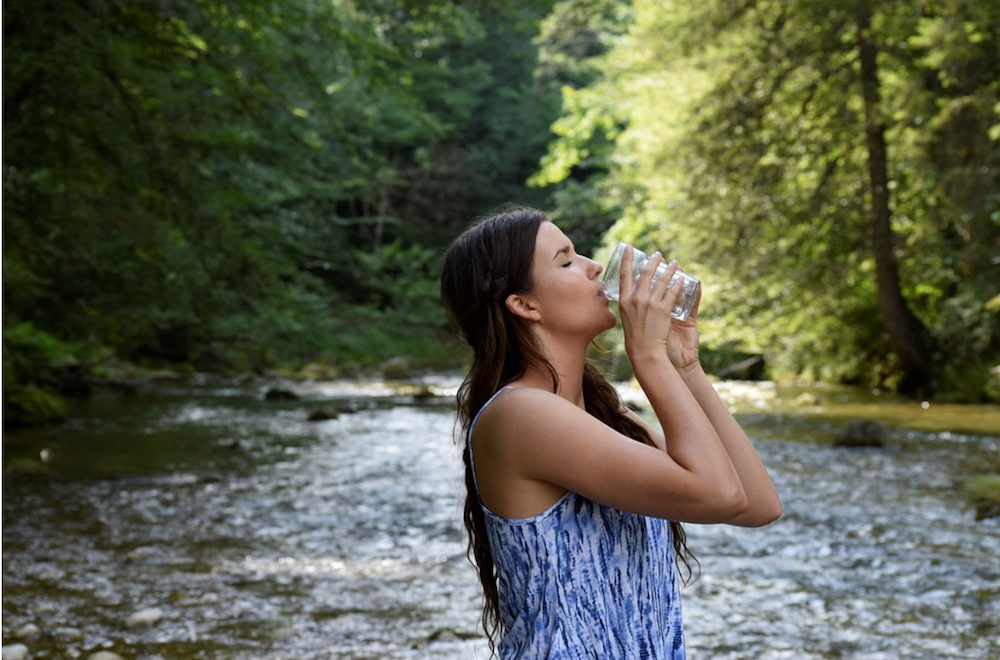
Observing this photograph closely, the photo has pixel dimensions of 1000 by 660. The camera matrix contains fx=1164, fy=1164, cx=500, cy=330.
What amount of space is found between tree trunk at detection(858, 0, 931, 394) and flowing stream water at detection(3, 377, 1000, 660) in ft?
15.1

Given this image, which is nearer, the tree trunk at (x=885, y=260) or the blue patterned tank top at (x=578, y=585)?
the blue patterned tank top at (x=578, y=585)

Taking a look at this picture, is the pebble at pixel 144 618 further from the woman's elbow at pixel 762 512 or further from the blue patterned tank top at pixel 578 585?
the woman's elbow at pixel 762 512

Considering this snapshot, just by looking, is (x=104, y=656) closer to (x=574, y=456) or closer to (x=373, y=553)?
(x=373, y=553)

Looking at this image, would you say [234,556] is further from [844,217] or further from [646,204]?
[646,204]

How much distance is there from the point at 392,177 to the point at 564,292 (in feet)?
61.6

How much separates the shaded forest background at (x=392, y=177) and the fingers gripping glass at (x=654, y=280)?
70 centimetres

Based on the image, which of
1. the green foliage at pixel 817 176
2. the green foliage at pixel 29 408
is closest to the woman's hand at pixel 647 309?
the green foliage at pixel 29 408

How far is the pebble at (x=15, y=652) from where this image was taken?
4.81 meters

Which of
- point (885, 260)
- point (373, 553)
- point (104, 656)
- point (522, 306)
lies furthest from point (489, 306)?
point (885, 260)

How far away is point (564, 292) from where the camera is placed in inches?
84.0

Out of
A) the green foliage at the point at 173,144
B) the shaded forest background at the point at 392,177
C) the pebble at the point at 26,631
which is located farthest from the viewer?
the shaded forest background at the point at 392,177

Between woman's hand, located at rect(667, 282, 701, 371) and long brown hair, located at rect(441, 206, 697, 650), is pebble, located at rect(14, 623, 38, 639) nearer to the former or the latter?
long brown hair, located at rect(441, 206, 697, 650)

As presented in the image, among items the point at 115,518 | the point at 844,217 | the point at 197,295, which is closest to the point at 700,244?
the point at 844,217

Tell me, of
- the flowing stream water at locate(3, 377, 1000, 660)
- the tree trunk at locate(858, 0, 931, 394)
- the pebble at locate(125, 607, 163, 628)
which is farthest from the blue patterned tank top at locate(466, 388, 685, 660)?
the tree trunk at locate(858, 0, 931, 394)
